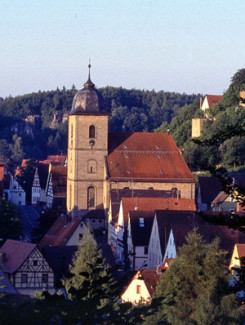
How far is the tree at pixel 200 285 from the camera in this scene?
20875 millimetres

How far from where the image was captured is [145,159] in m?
63.7

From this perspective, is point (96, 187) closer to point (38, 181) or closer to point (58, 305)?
point (38, 181)

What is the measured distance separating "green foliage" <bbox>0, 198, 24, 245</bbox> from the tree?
78.0 feet

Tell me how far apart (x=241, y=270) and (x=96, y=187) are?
172ft

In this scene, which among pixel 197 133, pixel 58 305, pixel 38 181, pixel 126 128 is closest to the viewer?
pixel 58 305

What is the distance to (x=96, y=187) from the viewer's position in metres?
62.9

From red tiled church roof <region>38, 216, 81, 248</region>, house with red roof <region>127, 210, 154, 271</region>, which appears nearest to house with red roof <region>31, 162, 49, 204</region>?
red tiled church roof <region>38, 216, 81, 248</region>

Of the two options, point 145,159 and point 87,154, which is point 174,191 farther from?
point 87,154

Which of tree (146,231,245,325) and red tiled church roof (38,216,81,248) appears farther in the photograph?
red tiled church roof (38,216,81,248)

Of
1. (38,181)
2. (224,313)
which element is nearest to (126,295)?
(224,313)

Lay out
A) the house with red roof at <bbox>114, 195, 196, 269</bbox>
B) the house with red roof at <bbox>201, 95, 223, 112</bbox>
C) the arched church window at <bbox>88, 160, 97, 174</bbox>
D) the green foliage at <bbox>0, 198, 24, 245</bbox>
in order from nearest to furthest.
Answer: the house with red roof at <bbox>114, 195, 196, 269</bbox>, the green foliage at <bbox>0, 198, 24, 245</bbox>, the arched church window at <bbox>88, 160, 97, 174</bbox>, the house with red roof at <bbox>201, 95, 223, 112</bbox>

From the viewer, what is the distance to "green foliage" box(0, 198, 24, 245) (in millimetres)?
51634

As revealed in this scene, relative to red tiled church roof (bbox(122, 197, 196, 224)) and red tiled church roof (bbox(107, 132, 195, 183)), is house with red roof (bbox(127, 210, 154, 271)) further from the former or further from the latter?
red tiled church roof (bbox(107, 132, 195, 183))

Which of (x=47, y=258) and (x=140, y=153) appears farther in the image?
(x=140, y=153)
